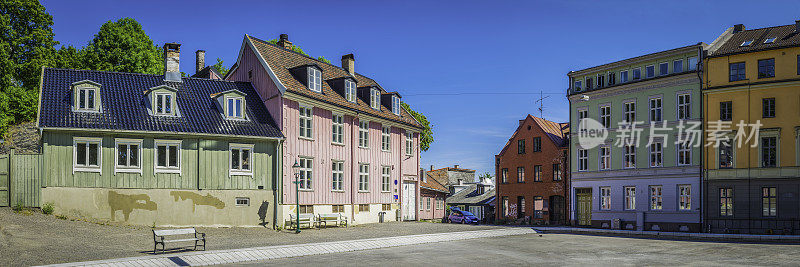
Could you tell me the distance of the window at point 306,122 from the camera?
36281mm

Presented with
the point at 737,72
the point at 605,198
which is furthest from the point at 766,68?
the point at 605,198

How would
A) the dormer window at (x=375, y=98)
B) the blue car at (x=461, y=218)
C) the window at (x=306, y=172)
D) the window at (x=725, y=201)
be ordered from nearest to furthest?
the window at (x=306, y=172) → the window at (x=725, y=201) → the dormer window at (x=375, y=98) → the blue car at (x=461, y=218)

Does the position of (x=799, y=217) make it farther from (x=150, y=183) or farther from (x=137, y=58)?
(x=137, y=58)

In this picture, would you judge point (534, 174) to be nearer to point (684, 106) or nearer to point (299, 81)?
point (684, 106)

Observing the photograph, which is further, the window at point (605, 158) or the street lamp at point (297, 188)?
the window at point (605, 158)

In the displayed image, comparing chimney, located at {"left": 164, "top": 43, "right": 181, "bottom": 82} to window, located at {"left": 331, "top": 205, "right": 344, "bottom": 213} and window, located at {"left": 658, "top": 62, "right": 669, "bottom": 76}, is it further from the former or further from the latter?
window, located at {"left": 658, "top": 62, "right": 669, "bottom": 76}

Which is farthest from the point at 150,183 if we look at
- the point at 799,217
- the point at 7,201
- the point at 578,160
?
the point at 799,217

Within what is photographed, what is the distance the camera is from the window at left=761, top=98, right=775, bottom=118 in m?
38.5

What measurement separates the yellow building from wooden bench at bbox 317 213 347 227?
845 inches

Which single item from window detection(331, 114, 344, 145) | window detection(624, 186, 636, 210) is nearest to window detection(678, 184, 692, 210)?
window detection(624, 186, 636, 210)

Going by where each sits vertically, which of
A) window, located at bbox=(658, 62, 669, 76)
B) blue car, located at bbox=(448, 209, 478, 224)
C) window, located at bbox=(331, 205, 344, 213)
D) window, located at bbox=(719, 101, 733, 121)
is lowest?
blue car, located at bbox=(448, 209, 478, 224)

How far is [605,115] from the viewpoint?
4659 centimetres

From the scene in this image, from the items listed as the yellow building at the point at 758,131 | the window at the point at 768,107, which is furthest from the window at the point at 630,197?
the window at the point at 768,107

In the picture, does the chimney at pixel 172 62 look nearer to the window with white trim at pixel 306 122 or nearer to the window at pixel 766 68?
the window with white trim at pixel 306 122
